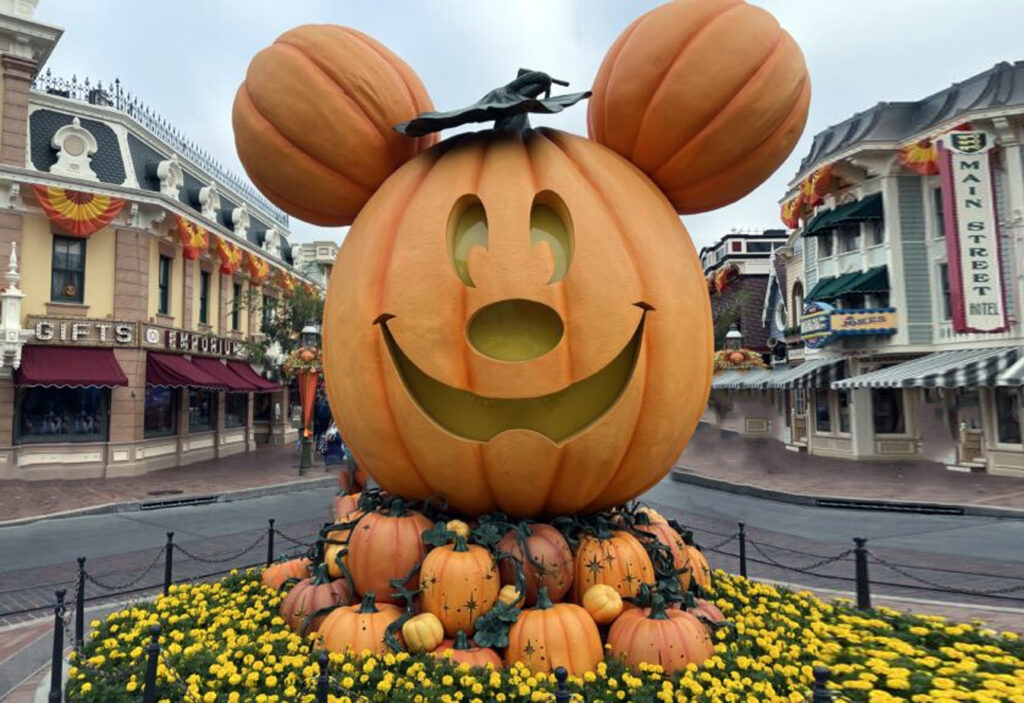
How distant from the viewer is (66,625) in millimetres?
5406

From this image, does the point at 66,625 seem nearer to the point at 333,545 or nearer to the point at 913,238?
the point at 333,545

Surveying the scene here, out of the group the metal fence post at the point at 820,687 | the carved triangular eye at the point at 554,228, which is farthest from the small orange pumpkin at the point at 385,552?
the metal fence post at the point at 820,687

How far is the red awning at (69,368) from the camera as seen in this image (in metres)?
14.5

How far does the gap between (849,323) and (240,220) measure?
20.8m

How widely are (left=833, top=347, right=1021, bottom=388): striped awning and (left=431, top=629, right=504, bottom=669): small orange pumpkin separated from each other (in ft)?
48.1

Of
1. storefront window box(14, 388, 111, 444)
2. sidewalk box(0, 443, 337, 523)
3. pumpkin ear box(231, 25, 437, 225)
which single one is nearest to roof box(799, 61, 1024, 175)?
pumpkin ear box(231, 25, 437, 225)

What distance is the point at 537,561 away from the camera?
3893 mm

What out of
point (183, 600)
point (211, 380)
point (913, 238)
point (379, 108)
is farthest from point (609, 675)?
point (913, 238)

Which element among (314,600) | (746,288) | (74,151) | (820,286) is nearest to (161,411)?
(74,151)

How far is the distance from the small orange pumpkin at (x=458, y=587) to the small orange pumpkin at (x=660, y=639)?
810 mm

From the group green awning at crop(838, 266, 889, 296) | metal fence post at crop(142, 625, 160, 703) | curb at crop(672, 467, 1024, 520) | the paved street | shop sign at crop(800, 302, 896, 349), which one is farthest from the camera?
green awning at crop(838, 266, 889, 296)

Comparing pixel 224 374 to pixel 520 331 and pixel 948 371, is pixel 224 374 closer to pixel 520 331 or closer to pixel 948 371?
pixel 520 331

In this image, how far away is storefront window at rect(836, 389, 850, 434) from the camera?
20.2 meters

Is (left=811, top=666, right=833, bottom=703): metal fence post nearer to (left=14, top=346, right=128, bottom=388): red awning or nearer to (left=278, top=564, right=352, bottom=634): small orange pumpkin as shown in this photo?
(left=278, top=564, right=352, bottom=634): small orange pumpkin
